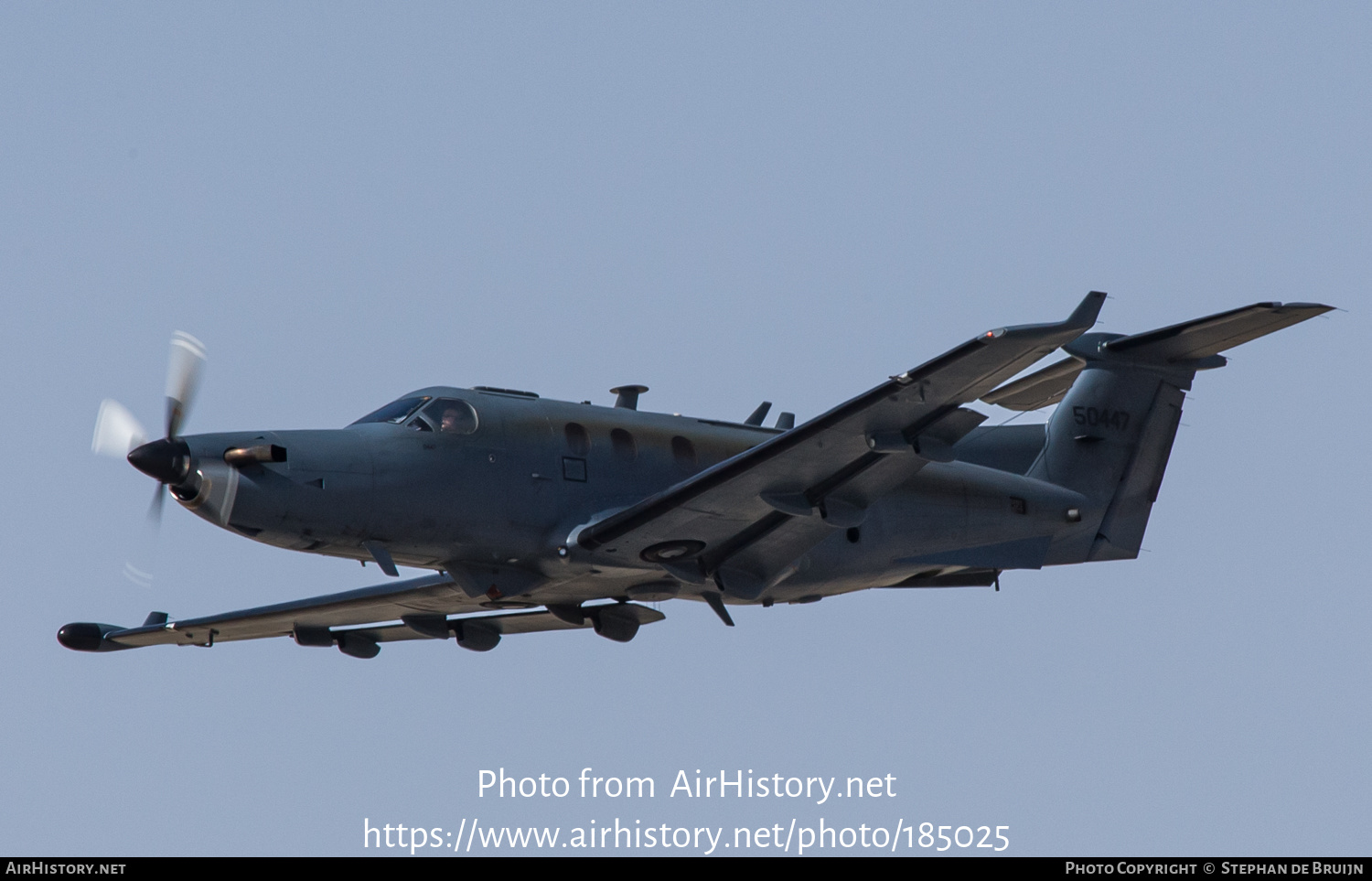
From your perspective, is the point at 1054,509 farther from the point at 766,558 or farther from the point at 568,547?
the point at 568,547

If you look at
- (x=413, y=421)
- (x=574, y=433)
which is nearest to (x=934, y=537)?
(x=574, y=433)

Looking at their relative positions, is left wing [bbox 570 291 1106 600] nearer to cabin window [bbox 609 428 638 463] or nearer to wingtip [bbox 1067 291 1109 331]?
wingtip [bbox 1067 291 1109 331]

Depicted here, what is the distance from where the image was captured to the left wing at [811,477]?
17062 mm

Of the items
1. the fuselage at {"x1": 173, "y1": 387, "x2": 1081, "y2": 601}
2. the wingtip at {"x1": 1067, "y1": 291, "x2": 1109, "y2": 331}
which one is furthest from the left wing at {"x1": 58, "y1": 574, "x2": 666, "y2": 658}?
the wingtip at {"x1": 1067, "y1": 291, "x2": 1109, "y2": 331}

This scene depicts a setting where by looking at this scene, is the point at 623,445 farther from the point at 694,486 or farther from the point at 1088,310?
the point at 1088,310

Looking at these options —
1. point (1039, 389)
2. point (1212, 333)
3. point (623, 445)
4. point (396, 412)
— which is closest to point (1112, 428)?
point (1039, 389)

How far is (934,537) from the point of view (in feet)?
74.4

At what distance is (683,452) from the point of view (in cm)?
2147

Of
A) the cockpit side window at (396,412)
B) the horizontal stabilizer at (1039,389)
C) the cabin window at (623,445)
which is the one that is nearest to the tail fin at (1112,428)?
the horizontal stabilizer at (1039,389)

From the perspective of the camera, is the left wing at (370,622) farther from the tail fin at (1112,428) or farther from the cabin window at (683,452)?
the tail fin at (1112,428)

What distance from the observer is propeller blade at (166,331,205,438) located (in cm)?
1994

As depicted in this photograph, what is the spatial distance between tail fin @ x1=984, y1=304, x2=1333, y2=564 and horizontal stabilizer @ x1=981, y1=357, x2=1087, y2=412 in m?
0.02

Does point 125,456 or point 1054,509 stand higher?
point 1054,509
